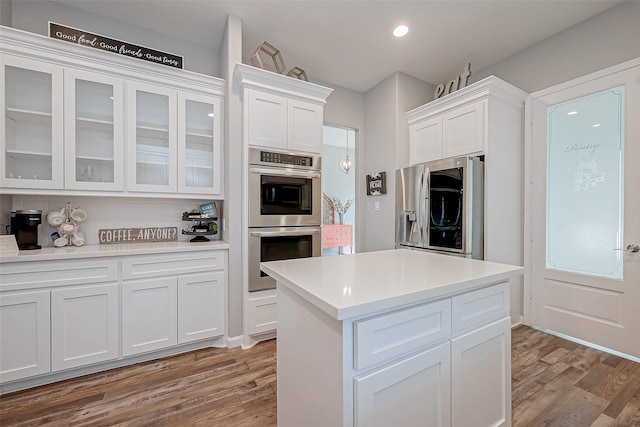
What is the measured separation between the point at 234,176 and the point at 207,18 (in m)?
1.47

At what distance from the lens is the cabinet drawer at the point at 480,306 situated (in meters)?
1.17

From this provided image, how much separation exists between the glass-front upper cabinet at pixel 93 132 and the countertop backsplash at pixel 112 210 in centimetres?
31

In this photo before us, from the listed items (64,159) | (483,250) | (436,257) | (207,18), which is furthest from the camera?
(483,250)

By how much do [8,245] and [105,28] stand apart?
79.4 inches

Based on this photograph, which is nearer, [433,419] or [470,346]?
[433,419]

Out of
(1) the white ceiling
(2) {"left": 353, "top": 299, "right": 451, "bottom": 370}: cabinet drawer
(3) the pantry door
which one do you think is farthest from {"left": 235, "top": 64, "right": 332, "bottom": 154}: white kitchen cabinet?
(3) the pantry door

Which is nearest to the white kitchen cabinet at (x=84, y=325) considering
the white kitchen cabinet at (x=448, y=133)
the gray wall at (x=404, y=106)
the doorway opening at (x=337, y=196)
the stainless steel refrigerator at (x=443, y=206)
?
the stainless steel refrigerator at (x=443, y=206)

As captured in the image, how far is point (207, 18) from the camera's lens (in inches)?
98.3

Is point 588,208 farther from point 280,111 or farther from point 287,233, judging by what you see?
point 280,111

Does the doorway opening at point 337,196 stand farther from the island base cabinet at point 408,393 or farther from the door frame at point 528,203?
the island base cabinet at point 408,393

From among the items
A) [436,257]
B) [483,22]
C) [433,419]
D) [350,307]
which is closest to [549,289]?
[436,257]

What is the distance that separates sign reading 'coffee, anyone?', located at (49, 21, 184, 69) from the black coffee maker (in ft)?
4.44

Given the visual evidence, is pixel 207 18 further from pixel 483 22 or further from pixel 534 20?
pixel 534 20

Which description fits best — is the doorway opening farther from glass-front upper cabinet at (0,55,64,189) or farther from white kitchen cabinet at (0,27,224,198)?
glass-front upper cabinet at (0,55,64,189)
